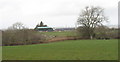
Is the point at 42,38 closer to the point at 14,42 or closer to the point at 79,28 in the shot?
the point at 14,42

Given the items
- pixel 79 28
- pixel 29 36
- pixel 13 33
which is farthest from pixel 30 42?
pixel 79 28

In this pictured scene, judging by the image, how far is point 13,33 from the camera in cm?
3634

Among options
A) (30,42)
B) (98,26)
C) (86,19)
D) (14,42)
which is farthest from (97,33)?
(14,42)

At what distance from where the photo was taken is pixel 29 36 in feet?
121

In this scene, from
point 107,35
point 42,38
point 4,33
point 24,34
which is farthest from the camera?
point 107,35

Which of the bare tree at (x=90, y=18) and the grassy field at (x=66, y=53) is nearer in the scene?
the grassy field at (x=66, y=53)

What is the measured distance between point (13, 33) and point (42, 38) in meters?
7.03

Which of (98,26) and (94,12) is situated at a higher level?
(94,12)

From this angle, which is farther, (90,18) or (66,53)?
(90,18)

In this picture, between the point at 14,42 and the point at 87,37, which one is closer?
the point at 14,42

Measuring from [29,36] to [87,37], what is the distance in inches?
702

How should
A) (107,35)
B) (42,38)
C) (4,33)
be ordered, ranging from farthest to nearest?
1. (107,35)
2. (42,38)
3. (4,33)

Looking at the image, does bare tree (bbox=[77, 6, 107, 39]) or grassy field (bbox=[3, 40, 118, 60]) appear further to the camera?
bare tree (bbox=[77, 6, 107, 39])

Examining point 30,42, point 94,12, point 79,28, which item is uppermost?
point 94,12
